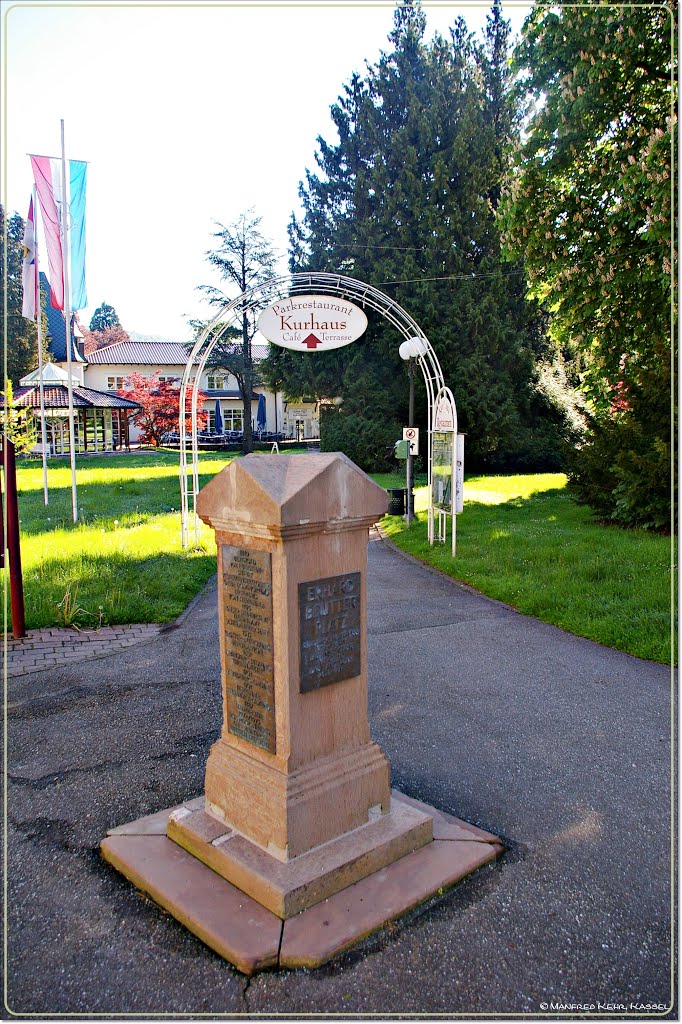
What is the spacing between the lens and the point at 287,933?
312 cm

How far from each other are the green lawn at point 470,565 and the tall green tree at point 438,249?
31.8 ft

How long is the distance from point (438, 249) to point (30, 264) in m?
14.7

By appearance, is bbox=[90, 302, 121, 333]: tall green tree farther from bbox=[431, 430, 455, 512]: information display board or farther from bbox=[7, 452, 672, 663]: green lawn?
bbox=[431, 430, 455, 512]: information display board

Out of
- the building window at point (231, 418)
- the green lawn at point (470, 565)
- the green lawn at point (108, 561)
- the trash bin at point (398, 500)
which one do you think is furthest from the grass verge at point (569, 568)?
the building window at point (231, 418)

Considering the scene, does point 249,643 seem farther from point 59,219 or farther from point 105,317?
point 105,317

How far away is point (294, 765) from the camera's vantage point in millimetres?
3566

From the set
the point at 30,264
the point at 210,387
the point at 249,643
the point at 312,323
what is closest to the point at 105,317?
the point at 210,387

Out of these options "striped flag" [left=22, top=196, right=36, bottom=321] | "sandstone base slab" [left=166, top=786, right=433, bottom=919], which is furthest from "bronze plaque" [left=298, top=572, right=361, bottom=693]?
"striped flag" [left=22, top=196, right=36, bottom=321]

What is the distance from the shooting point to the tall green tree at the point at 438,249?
2544 cm

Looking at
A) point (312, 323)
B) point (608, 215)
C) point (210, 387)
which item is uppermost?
point (210, 387)

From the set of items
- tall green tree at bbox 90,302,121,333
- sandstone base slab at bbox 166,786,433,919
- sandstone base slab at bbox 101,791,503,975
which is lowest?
sandstone base slab at bbox 101,791,503,975

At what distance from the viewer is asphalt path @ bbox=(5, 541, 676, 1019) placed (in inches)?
112

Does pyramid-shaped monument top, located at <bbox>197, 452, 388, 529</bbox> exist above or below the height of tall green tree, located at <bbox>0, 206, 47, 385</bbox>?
below

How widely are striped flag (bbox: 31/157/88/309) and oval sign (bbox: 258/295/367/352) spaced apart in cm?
528
